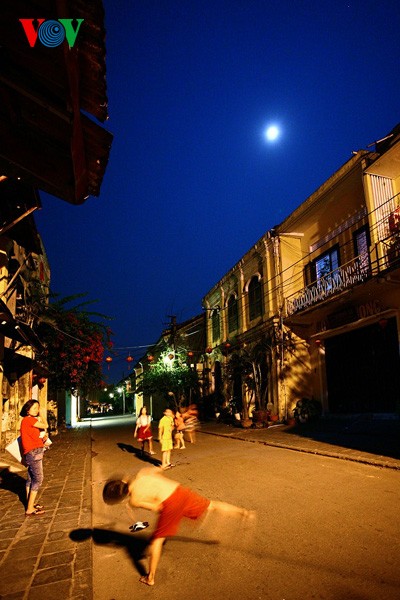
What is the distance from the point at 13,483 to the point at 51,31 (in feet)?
29.7

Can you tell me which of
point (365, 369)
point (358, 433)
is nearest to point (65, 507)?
point (358, 433)

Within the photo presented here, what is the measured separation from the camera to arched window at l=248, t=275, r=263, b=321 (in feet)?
68.9

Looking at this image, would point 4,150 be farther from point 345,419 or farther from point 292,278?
point 292,278

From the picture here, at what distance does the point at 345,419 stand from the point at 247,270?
1053cm

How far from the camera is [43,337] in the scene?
636 inches

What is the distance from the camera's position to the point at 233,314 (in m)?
24.5

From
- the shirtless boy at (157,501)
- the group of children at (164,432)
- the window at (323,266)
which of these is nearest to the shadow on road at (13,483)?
the group of children at (164,432)

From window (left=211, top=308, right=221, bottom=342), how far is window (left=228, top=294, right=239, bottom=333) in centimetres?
165

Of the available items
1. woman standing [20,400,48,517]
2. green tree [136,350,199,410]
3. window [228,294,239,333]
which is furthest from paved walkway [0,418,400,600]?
green tree [136,350,199,410]

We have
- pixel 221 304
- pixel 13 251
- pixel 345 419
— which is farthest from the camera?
pixel 221 304

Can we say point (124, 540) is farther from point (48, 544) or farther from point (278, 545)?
point (278, 545)

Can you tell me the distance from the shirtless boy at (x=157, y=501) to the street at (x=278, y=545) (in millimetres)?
375

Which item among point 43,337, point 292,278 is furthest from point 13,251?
point 292,278

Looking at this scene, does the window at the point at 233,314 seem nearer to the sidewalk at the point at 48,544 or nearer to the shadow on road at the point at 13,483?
the sidewalk at the point at 48,544
